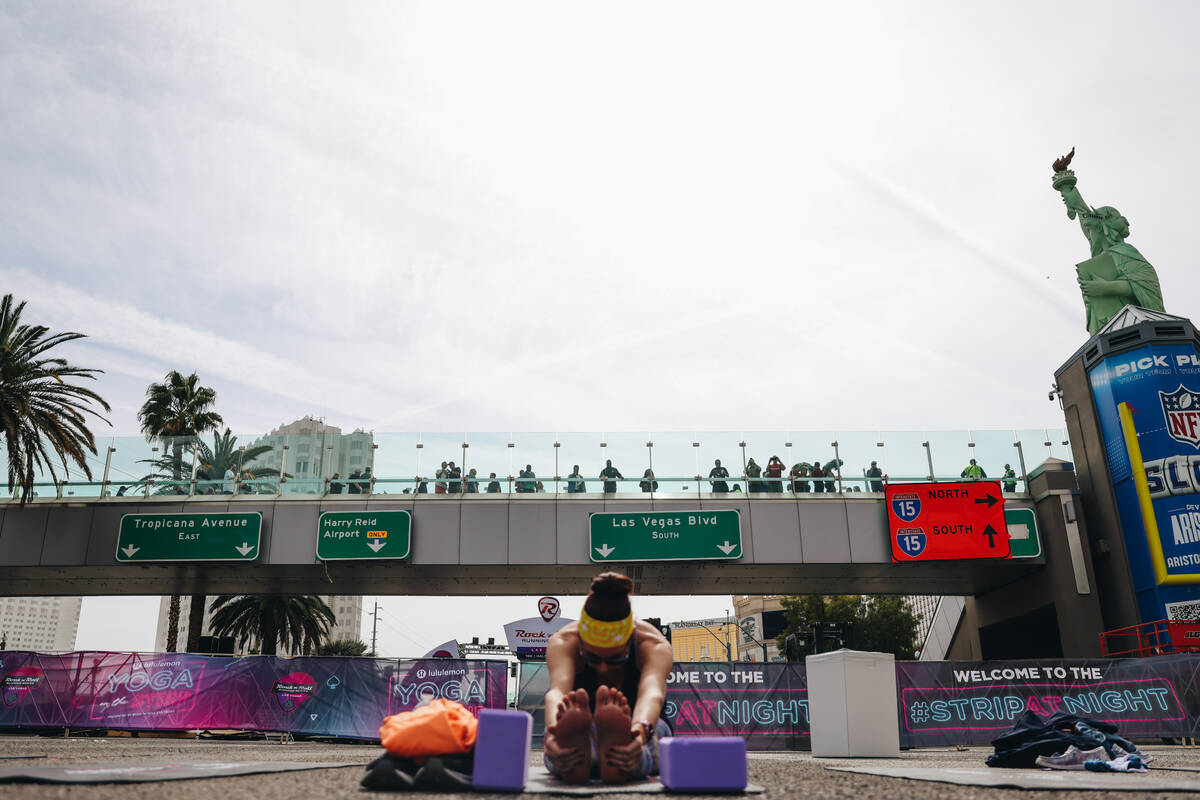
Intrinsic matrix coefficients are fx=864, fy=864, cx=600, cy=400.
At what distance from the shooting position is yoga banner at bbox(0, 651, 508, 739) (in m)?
18.6

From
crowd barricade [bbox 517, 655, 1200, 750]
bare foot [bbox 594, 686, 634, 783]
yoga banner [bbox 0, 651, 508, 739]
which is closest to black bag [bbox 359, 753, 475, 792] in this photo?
bare foot [bbox 594, 686, 634, 783]

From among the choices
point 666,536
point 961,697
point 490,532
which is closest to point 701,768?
point 961,697

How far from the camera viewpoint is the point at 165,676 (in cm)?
1903

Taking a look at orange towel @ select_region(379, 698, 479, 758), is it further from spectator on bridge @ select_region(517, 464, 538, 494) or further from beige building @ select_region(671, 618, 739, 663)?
beige building @ select_region(671, 618, 739, 663)

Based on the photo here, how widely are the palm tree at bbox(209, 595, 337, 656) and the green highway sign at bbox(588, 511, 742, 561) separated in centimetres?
1730

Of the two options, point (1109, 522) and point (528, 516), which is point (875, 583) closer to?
point (1109, 522)

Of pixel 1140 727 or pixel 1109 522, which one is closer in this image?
pixel 1140 727

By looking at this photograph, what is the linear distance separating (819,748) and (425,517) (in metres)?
13.6

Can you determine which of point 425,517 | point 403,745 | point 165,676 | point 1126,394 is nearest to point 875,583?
point 1126,394

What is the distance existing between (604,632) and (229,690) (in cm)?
1488

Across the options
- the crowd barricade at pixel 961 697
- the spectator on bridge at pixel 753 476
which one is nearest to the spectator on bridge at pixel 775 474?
the spectator on bridge at pixel 753 476

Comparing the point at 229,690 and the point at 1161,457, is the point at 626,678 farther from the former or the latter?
the point at 1161,457

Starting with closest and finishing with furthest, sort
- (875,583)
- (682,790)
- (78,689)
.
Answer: (682,790) → (78,689) → (875,583)

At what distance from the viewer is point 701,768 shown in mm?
5770
